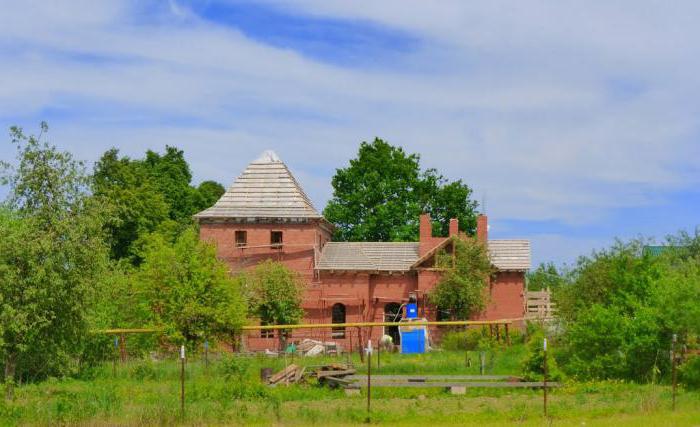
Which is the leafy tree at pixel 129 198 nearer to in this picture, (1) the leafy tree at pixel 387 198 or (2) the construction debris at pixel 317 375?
(1) the leafy tree at pixel 387 198

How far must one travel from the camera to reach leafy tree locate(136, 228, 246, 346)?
36.3 m

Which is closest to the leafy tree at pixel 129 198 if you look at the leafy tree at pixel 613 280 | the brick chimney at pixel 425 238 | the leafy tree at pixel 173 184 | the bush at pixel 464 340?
the leafy tree at pixel 173 184

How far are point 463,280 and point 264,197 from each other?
11.2 meters

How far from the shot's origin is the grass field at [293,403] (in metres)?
20.2

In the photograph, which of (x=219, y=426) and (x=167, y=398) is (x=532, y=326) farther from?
(x=219, y=426)

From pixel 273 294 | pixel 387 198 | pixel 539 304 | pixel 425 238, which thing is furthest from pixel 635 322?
pixel 387 198

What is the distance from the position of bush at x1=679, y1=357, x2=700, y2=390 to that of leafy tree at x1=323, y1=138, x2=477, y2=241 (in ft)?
112

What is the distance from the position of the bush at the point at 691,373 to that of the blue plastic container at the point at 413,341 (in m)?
18.5

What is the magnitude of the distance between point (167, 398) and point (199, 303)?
12751 mm

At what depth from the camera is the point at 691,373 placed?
2617cm

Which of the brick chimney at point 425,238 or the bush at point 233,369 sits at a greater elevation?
the brick chimney at point 425,238

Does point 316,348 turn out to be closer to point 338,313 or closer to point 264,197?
point 338,313

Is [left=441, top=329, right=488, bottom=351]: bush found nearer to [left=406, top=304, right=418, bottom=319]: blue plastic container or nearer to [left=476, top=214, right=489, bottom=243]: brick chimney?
[left=406, top=304, right=418, bottom=319]: blue plastic container

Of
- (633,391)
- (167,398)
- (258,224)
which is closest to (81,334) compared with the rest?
(167,398)
